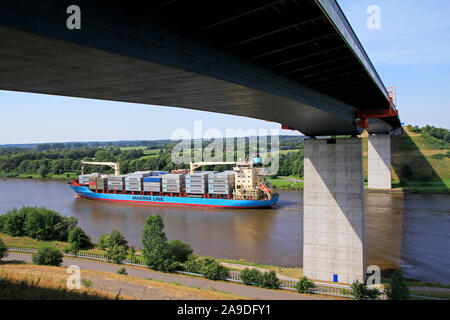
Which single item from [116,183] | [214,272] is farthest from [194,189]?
[214,272]

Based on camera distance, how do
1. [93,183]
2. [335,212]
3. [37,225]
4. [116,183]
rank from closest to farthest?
[335,212] < [37,225] < [116,183] < [93,183]

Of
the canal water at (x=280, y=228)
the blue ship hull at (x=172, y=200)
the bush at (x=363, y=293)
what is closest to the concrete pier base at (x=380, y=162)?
the canal water at (x=280, y=228)

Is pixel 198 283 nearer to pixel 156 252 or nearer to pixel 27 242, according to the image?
pixel 156 252

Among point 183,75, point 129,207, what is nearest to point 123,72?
point 183,75

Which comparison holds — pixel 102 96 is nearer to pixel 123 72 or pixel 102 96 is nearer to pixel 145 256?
pixel 123 72

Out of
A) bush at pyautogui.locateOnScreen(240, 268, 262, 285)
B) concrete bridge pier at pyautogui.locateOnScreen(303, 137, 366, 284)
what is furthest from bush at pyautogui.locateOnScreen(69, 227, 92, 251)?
concrete bridge pier at pyautogui.locateOnScreen(303, 137, 366, 284)
